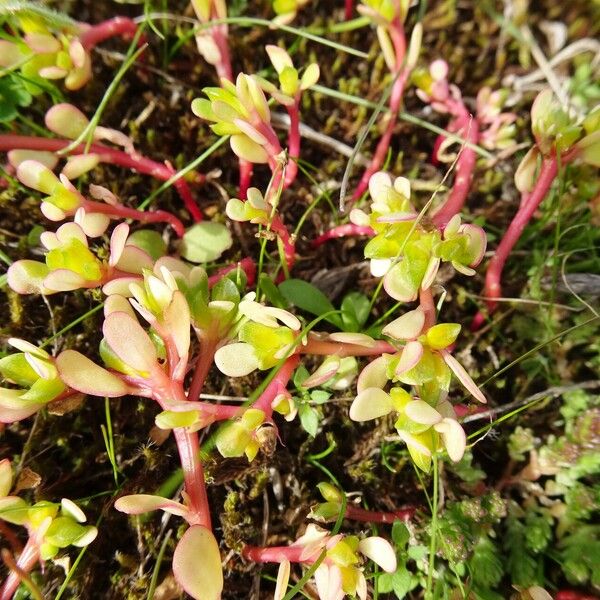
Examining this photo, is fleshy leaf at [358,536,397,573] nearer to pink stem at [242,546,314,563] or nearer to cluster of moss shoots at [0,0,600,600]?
cluster of moss shoots at [0,0,600,600]

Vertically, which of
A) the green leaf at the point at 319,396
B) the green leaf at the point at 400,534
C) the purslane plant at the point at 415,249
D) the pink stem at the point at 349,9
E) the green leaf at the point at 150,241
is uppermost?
the pink stem at the point at 349,9

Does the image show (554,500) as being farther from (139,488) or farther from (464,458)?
(139,488)

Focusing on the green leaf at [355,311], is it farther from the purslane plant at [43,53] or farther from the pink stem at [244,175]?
the purslane plant at [43,53]

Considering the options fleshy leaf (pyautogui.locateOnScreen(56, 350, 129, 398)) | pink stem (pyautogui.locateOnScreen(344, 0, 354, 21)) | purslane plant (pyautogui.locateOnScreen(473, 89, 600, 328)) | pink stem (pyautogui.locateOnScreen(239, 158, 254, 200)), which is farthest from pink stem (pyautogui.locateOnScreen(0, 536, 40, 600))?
pink stem (pyautogui.locateOnScreen(344, 0, 354, 21))

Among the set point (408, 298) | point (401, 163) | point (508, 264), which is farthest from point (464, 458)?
point (401, 163)

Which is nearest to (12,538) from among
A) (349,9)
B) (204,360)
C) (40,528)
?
(40,528)

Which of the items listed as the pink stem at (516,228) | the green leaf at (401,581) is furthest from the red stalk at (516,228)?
the green leaf at (401,581)
